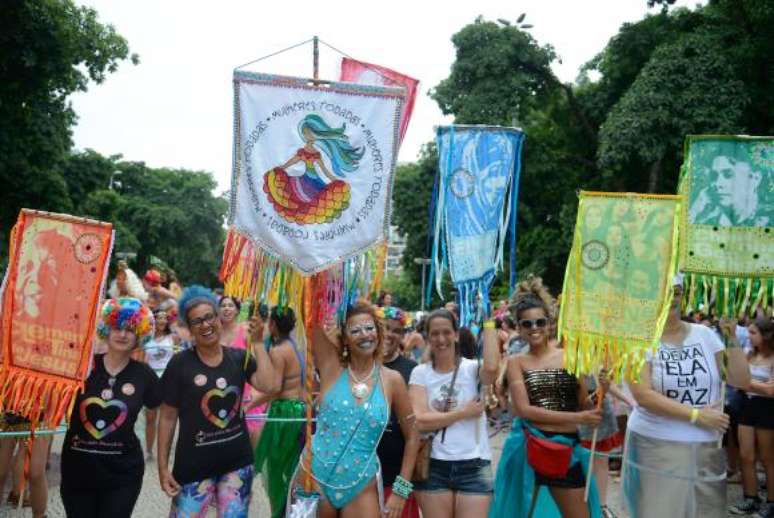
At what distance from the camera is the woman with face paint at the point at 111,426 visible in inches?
173

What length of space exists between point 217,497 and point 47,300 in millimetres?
1372

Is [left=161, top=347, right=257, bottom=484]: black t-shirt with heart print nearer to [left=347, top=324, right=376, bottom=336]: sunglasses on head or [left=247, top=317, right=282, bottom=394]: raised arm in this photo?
[left=247, top=317, right=282, bottom=394]: raised arm

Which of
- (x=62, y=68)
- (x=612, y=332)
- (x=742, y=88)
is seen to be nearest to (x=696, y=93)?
(x=742, y=88)

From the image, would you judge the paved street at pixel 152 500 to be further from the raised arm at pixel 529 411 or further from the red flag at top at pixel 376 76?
the red flag at top at pixel 376 76

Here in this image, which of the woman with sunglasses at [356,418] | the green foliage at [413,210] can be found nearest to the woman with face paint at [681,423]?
the woman with sunglasses at [356,418]

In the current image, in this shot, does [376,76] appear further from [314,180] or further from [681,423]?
[681,423]

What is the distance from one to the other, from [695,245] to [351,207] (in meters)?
2.09

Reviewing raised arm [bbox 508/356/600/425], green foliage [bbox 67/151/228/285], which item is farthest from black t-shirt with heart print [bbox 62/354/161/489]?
green foliage [bbox 67/151/228/285]

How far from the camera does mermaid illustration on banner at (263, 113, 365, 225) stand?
4.68 m

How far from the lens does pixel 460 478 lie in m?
4.79

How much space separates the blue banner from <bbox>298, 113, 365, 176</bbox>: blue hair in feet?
3.24

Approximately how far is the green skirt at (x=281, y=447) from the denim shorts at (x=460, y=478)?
1.00 meters

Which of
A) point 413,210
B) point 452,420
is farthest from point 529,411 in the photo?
point 413,210

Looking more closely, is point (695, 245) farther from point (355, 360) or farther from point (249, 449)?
point (249, 449)
